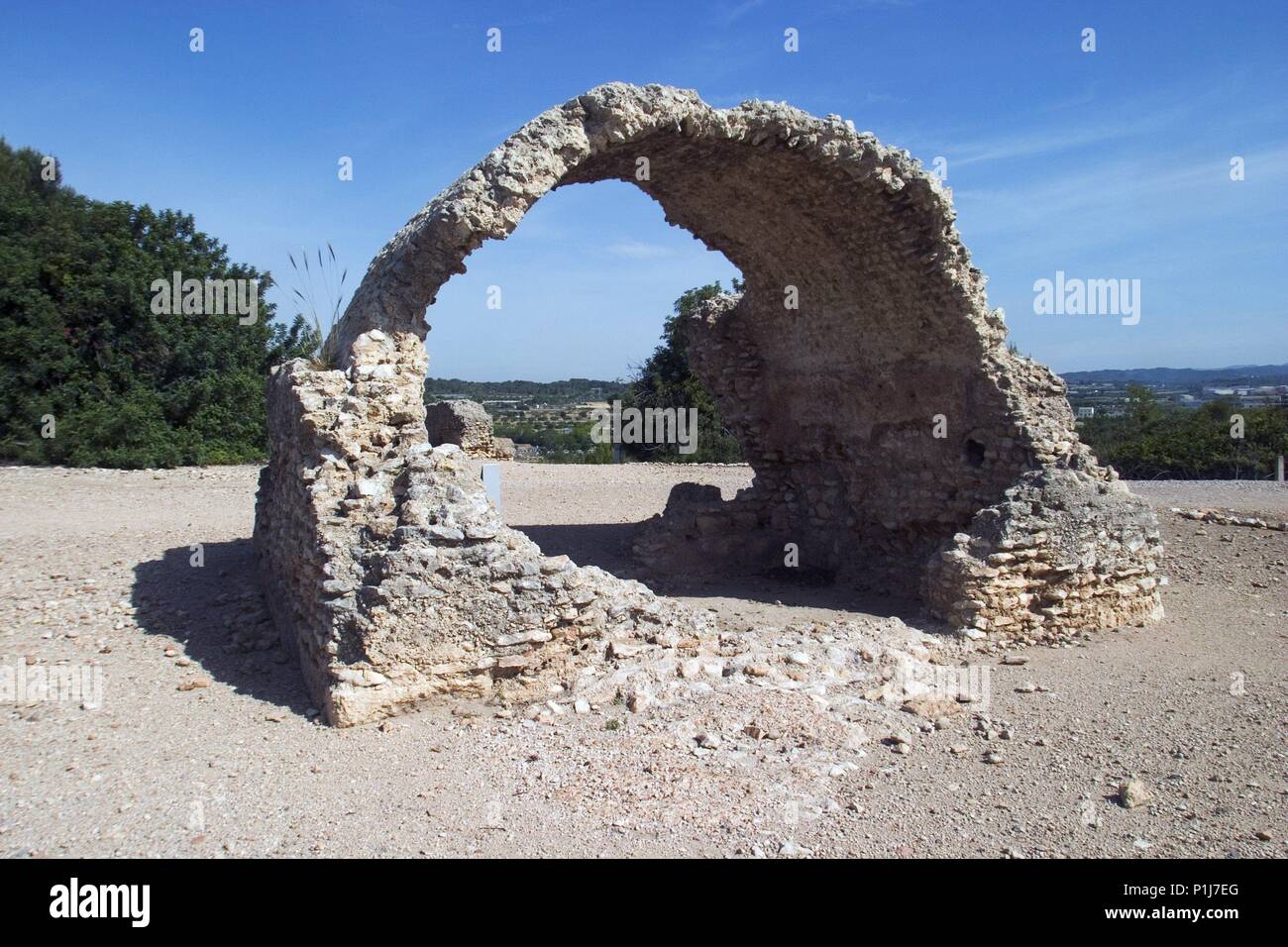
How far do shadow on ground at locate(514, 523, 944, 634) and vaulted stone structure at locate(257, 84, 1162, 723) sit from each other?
222mm

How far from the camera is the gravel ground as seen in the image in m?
4.00

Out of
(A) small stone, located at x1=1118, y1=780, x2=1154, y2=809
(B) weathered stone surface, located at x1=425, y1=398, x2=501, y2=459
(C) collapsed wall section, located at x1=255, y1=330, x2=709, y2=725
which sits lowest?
(A) small stone, located at x1=1118, y1=780, x2=1154, y2=809

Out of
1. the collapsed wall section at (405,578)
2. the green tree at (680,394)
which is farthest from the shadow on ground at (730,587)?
the green tree at (680,394)

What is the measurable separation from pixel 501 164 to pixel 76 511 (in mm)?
7646

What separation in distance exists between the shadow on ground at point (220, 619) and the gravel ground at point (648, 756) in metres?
0.03

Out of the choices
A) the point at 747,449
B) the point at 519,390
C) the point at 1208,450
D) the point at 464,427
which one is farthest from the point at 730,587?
the point at 519,390

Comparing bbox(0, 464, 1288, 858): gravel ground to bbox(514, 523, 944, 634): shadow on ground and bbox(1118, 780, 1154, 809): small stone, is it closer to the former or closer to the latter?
bbox(1118, 780, 1154, 809): small stone

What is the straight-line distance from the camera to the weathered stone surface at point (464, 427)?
17.3 metres

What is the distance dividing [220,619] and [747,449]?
5.47m

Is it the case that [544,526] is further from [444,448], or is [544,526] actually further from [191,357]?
[191,357]

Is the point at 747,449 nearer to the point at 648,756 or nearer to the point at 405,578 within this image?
the point at 405,578

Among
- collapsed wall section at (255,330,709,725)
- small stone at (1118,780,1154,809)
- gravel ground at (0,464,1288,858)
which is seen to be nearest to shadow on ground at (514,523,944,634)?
gravel ground at (0,464,1288,858)

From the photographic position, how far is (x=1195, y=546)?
9578 mm

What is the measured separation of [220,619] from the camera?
690 cm
